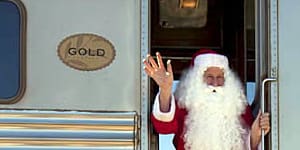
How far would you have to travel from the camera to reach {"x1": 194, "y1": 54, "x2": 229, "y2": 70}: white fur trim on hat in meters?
4.09

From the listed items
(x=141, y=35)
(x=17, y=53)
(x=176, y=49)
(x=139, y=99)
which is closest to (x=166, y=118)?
(x=139, y=99)

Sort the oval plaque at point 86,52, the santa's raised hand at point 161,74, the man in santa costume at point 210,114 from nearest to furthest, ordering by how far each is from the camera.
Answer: the santa's raised hand at point 161,74
the oval plaque at point 86,52
the man in santa costume at point 210,114

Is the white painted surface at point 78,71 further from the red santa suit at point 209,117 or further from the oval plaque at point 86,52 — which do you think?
the red santa suit at point 209,117

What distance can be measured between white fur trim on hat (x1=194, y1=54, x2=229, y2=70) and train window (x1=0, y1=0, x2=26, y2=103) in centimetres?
101

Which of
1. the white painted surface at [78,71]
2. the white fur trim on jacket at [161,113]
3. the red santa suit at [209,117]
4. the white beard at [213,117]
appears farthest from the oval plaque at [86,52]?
the white beard at [213,117]

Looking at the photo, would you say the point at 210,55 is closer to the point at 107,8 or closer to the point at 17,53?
the point at 107,8

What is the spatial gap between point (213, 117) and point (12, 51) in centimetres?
110

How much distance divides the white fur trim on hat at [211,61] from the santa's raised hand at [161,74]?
0.41 metres

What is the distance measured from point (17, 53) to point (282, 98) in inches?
53.4

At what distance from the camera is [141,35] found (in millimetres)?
3766

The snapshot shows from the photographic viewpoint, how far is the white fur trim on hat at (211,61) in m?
4.09

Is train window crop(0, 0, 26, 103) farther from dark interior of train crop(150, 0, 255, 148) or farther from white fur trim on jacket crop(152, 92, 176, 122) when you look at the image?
dark interior of train crop(150, 0, 255, 148)

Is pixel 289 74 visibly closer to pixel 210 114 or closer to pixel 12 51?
pixel 210 114

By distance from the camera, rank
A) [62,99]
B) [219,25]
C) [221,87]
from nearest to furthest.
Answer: [62,99]
[221,87]
[219,25]
